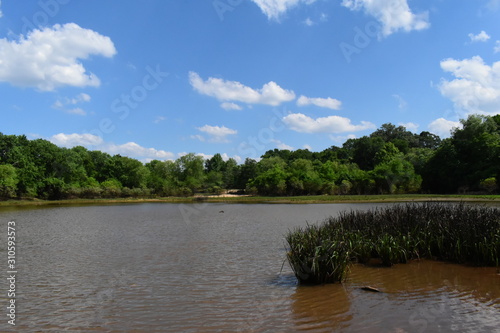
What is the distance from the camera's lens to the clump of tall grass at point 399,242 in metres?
9.06

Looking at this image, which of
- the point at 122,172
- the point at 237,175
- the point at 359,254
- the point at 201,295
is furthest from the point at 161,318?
the point at 237,175

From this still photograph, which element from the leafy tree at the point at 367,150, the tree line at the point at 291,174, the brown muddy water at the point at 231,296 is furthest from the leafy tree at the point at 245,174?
the brown muddy water at the point at 231,296

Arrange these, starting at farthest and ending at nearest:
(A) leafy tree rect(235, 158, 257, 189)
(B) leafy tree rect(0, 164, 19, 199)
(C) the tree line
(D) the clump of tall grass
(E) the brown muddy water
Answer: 1. (A) leafy tree rect(235, 158, 257, 189)
2. (C) the tree line
3. (B) leafy tree rect(0, 164, 19, 199)
4. (D) the clump of tall grass
5. (E) the brown muddy water

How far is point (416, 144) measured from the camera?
117 meters

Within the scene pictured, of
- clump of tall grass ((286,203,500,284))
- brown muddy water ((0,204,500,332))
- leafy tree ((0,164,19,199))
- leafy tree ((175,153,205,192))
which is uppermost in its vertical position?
leafy tree ((175,153,205,192))

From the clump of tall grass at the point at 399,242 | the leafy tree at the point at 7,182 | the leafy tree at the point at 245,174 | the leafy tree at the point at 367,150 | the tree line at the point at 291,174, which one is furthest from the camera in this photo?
the leafy tree at the point at 367,150

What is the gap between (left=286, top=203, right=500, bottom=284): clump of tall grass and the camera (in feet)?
29.7

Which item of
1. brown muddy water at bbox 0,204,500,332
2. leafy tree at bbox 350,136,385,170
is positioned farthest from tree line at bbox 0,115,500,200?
brown muddy water at bbox 0,204,500,332

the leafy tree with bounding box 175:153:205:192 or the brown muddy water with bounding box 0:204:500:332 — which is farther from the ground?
the leafy tree with bounding box 175:153:205:192

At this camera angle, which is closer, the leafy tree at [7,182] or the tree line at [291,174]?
the leafy tree at [7,182]

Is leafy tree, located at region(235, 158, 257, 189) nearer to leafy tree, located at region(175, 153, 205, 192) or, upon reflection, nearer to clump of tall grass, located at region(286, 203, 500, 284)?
leafy tree, located at region(175, 153, 205, 192)

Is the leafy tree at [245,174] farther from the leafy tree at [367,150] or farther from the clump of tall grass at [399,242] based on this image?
the clump of tall grass at [399,242]

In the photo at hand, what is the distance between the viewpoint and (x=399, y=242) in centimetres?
1164

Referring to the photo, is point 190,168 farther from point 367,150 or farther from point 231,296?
point 231,296
